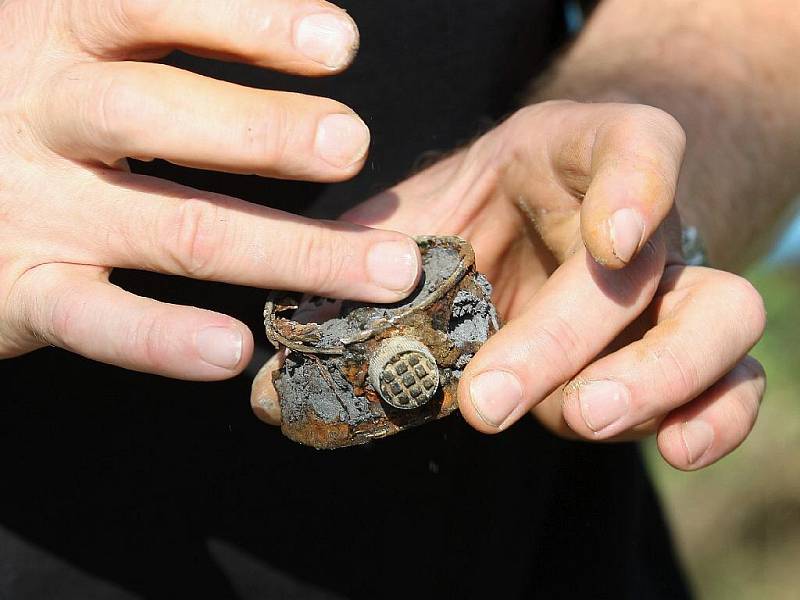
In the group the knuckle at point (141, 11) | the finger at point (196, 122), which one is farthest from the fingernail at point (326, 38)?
the knuckle at point (141, 11)

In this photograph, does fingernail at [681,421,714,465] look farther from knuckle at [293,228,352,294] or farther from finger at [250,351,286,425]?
finger at [250,351,286,425]

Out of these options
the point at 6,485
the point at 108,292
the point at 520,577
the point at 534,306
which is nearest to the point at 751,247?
the point at 520,577

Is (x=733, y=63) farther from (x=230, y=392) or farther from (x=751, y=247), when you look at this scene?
(x=230, y=392)

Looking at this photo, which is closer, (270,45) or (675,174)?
(270,45)

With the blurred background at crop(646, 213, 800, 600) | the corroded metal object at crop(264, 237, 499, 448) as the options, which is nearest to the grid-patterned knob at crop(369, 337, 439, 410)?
the corroded metal object at crop(264, 237, 499, 448)

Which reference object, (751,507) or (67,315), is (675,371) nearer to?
(67,315)

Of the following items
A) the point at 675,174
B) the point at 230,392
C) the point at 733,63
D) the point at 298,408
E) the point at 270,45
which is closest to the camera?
the point at 270,45
